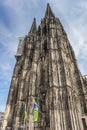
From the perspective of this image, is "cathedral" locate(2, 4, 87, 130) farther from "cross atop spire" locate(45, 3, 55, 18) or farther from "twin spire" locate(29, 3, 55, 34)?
"cross atop spire" locate(45, 3, 55, 18)

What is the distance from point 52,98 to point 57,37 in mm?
13504

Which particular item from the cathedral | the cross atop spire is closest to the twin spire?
the cross atop spire

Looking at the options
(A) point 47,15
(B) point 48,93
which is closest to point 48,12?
(A) point 47,15

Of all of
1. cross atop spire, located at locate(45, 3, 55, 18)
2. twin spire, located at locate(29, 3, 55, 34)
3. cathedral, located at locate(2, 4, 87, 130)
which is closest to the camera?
cathedral, located at locate(2, 4, 87, 130)

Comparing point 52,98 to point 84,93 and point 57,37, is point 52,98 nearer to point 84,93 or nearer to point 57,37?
point 84,93

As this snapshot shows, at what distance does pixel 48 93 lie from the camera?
19172 millimetres

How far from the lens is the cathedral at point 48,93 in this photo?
54.3 ft

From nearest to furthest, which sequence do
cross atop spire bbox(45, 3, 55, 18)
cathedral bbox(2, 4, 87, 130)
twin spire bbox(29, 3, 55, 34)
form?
cathedral bbox(2, 4, 87, 130) < twin spire bbox(29, 3, 55, 34) < cross atop spire bbox(45, 3, 55, 18)

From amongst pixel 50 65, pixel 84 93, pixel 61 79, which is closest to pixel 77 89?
pixel 84 93

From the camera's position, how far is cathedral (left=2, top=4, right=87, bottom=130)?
1655 centimetres

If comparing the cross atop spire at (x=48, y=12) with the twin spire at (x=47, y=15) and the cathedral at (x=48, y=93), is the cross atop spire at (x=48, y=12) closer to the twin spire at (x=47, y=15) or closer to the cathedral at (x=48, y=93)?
the twin spire at (x=47, y=15)

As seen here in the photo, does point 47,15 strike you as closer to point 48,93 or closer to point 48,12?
point 48,12

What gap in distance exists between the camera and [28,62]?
27875 millimetres

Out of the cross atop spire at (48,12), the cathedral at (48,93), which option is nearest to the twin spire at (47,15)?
the cross atop spire at (48,12)
